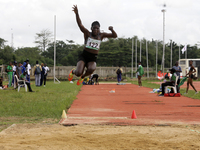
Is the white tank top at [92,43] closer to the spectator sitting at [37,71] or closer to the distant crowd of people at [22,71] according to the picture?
the distant crowd of people at [22,71]

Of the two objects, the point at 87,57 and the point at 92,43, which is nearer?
the point at 92,43

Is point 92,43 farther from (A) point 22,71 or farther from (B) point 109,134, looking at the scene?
(A) point 22,71

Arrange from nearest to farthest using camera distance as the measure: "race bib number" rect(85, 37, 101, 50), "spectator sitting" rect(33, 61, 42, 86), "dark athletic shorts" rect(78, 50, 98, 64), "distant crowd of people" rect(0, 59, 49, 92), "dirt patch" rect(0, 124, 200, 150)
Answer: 1. "dirt patch" rect(0, 124, 200, 150)
2. "race bib number" rect(85, 37, 101, 50)
3. "dark athletic shorts" rect(78, 50, 98, 64)
4. "distant crowd of people" rect(0, 59, 49, 92)
5. "spectator sitting" rect(33, 61, 42, 86)

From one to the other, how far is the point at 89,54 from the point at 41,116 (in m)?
3.38

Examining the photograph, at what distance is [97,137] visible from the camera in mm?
6648

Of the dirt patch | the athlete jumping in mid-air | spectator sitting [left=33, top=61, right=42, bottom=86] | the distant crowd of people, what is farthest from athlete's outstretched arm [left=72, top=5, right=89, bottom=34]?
spectator sitting [left=33, top=61, right=42, bottom=86]

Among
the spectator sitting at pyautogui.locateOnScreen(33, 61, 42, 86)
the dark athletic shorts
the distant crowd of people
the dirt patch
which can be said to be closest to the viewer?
the dirt patch

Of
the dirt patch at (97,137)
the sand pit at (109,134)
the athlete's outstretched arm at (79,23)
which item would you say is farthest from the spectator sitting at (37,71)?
the athlete's outstretched arm at (79,23)

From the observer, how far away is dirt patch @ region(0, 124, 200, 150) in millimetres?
5883

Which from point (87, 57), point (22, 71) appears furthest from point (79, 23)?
point (22, 71)

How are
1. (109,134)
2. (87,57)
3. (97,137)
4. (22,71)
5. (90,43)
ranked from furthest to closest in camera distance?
(22,71) → (87,57) → (90,43) → (109,134) → (97,137)

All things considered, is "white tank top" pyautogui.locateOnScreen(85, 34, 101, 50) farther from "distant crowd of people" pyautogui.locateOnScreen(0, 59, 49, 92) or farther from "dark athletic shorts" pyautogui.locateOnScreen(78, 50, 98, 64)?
"distant crowd of people" pyautogui.locateOnScreen(0, 59, 49, 92)

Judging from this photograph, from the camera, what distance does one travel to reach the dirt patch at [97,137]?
5.88 metres

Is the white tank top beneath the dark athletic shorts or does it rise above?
above
